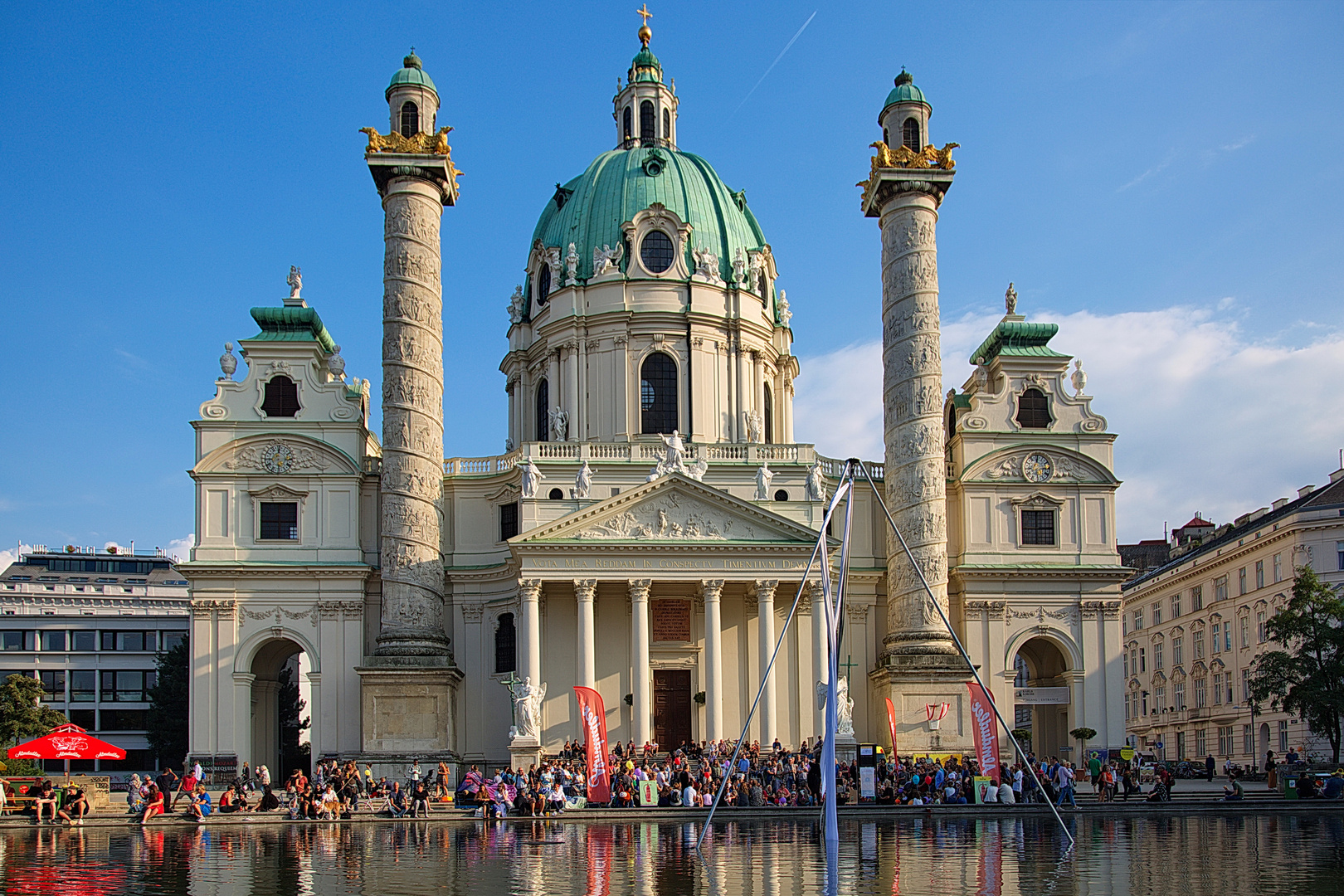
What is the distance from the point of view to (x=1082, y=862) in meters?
20.3

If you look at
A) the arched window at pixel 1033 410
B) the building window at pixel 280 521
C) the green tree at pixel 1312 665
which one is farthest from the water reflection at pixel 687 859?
the arched window at pixel 1033 410

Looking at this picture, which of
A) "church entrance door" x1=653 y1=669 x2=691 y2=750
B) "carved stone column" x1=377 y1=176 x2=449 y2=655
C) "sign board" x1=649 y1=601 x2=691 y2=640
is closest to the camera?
"carved stone column" x1=377 y1=176 x2=449 y2=655

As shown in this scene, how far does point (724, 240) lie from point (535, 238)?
26.8 feet

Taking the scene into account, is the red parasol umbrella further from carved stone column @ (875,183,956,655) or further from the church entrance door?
carved stone column @ (875,183,956,655)

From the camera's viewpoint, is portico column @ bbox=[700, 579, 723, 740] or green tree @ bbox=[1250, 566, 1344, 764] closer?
portico column @ bbox=[700, 579, 723, 740]

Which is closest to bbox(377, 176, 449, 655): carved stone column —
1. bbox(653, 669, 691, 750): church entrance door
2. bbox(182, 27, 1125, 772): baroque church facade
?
bbox(182, 27, 1125, 772): baroque church facade

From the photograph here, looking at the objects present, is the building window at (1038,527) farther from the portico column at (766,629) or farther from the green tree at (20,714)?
the green tree at (20,714)

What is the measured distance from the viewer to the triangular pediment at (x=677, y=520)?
45.1m

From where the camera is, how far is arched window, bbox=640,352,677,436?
179 ft

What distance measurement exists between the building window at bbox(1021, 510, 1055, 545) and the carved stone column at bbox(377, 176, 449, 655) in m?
20.8

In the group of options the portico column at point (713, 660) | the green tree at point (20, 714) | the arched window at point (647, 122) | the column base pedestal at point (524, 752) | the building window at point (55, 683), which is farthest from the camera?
the building window at point (55, 683)

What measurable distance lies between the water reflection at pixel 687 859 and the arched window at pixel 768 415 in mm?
28220

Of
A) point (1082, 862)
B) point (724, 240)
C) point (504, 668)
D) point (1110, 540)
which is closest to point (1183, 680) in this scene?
point (1110, 540)

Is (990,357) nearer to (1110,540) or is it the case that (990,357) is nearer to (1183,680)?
(1110,540)
